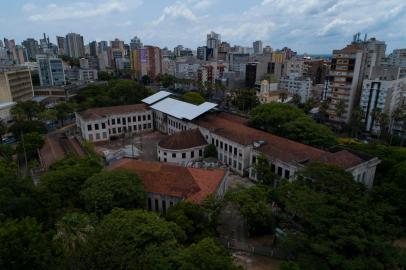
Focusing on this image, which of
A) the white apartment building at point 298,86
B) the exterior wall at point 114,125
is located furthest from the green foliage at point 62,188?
the white apartment building at point 298,86

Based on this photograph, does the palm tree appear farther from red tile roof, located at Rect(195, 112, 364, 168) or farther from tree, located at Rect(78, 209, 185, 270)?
red tile roof, located at Rect(195, 112, 364, 168)

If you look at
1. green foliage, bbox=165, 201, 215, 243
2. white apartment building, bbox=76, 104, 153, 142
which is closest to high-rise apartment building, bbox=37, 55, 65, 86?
white apartment building, bbox=76, 104, 153, 142

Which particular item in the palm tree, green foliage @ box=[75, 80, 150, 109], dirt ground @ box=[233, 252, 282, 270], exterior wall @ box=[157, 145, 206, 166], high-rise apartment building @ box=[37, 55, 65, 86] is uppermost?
high-rise apartment building @ box=[37, 55, 65, 86]

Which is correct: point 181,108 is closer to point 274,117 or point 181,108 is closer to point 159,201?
point 274,117

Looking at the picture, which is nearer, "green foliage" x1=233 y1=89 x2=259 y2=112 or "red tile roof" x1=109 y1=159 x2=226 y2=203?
"red tile roof" x1=109 y1=159 x2=226 y2=203

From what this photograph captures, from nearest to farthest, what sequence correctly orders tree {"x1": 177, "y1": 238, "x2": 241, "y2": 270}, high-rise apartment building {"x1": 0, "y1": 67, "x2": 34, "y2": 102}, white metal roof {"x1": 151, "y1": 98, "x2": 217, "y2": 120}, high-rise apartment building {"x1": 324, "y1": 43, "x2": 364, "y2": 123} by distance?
1. tree {"x1": 177, "y1": 238, "x2": 241, "y2": 270}
2. white metal roof {"x1": 151, "y1": 98, "x2": 217, "y2": 120}
3. high-rise apartment building {"x1": 324, "y1": 43, "x2": 364, "y2": 123}
4. high-rise apartment building {"x1": 0, "y1": 67, "x2": 34, "y2": 102}

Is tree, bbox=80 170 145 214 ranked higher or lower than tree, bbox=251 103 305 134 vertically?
lower
